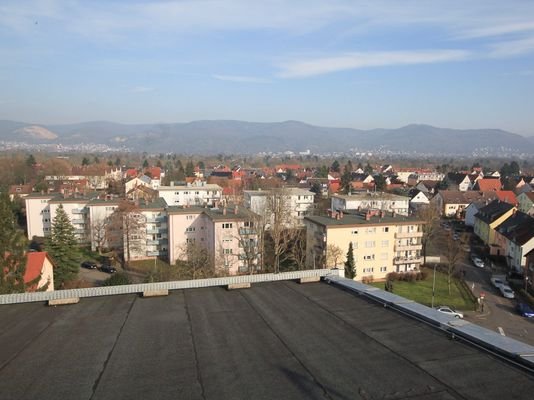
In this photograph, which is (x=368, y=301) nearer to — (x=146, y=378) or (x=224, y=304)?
(x=224, y=304)

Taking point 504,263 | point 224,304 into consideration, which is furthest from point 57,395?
point 504,263

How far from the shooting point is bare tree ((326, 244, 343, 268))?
76.6ft

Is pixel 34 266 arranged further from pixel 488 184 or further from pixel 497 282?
pixel 488 184

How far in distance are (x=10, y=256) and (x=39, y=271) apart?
3.69 meters

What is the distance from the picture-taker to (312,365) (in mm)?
4773

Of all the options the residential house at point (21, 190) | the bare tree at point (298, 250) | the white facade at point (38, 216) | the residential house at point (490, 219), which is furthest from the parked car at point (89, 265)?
the residential house at point (490, 219)

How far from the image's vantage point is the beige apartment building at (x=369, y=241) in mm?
24578

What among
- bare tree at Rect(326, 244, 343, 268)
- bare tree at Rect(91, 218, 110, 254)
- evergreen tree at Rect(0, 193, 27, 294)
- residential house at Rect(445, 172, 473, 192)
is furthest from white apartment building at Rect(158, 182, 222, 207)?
residential house at Rect(445, 172, 473, 192)

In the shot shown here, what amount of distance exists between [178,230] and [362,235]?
11.7 m

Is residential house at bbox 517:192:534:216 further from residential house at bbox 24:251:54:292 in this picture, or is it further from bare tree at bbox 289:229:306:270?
residential house at bbox 24:251:54:292

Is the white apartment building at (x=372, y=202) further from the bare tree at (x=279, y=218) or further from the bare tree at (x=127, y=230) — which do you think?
the bare tree at (x=127, y=230)

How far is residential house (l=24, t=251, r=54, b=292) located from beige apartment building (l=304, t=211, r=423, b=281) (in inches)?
523

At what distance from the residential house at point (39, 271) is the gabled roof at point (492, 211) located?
31.6 m

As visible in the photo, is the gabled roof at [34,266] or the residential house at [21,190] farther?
the residential house at [21,190]
